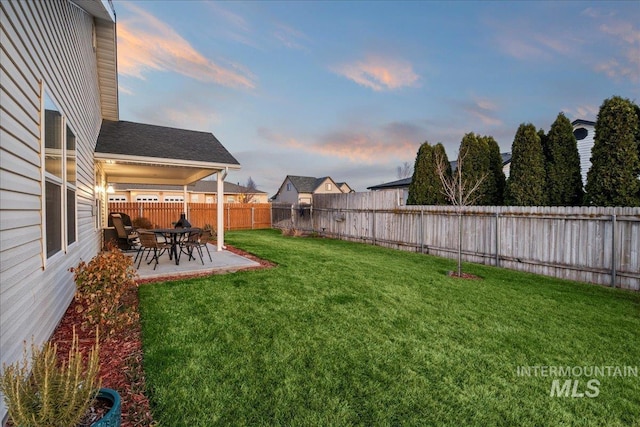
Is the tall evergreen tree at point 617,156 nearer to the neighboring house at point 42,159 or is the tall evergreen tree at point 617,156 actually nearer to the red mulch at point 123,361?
the red mulch at point 123,361

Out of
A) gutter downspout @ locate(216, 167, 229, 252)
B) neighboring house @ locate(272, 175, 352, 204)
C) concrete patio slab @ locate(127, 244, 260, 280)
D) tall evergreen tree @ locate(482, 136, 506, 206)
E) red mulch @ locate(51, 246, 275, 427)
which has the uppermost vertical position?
neighboring house @ locate(272, 175, 352, 204)

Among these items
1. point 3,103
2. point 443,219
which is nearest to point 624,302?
point 443,219

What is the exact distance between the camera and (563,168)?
8.34m

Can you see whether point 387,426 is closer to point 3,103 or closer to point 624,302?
point 3,103

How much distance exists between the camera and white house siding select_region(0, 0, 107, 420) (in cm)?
188

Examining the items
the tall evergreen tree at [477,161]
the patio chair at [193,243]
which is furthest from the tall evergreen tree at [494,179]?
the patio chair at [193,243]

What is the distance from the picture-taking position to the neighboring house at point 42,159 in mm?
1937

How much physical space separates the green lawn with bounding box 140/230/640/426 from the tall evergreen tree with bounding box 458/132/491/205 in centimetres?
505

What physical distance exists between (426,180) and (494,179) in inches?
91.0

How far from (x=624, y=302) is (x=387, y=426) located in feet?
18.2

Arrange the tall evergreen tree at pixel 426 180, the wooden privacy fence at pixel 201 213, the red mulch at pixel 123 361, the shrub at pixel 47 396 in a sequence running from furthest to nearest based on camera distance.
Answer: the wooden privacy fence at pixel 201 213 < the tall evergreen tree at pixel 426 180 < the red mulch at pixel 123 361 < the shrub at pixel 47 396

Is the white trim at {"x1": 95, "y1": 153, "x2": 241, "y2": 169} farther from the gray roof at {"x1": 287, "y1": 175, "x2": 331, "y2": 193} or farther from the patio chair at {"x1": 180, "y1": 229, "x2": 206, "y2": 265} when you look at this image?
the gray roof at {"x1": 287, "y1": 175, "x2": 331, "y2": 193}

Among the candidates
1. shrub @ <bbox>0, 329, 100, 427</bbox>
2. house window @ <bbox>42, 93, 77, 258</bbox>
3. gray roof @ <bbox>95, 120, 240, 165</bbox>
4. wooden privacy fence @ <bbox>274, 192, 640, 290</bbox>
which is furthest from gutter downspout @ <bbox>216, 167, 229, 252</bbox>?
shrub @ <bbox>0, 329, 100, 427</bbox>

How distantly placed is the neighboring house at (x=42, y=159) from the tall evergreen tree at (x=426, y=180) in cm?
1016
